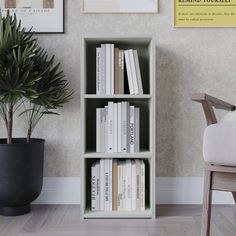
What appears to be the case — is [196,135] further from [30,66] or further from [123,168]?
[30,66]

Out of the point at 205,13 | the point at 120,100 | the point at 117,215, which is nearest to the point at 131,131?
the point at 120,100

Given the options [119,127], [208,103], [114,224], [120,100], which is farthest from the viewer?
[120,100]

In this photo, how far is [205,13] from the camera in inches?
86.6

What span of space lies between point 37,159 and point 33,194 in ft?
0.63

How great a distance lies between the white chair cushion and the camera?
4.20 feet

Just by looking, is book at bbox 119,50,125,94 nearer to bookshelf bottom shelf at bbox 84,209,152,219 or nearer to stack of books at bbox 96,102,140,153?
stack of books at bbox 96,102,140,153

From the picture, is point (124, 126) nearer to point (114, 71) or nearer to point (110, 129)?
point (110, 129)

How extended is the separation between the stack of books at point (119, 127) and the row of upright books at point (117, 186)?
0.09 m

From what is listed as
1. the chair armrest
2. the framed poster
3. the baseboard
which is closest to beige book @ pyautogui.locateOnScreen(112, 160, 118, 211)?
the baseboard

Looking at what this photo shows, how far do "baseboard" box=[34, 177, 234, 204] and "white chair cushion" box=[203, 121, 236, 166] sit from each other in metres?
0.90

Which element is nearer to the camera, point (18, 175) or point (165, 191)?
point (18, 175)

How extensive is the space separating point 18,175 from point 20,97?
0.41 meters

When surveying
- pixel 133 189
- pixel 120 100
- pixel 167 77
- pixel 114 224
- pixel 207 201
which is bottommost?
pixel 114 224

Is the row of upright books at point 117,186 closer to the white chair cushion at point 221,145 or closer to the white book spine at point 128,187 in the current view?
the white book spine at point 128,187
